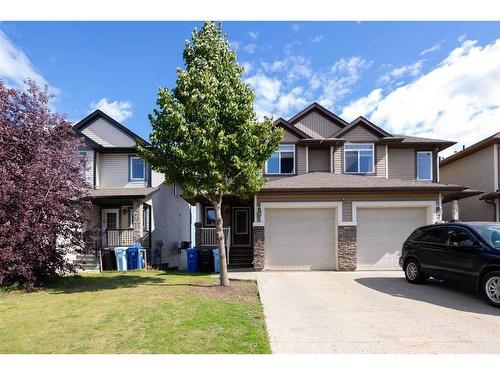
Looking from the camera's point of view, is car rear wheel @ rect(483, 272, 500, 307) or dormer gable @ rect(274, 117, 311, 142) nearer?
car rear wheel @ rect(483, 272, 500, 307)

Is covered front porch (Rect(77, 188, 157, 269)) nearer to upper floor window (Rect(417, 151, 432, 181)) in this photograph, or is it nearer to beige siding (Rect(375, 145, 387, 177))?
beige siding (Rect(375, 145, 387, 177))

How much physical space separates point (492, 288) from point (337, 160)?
31.8ft

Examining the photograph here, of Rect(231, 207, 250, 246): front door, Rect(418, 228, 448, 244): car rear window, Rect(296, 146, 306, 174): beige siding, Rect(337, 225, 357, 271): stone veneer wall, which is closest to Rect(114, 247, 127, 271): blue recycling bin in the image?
Rect(231, 207, 250, 246): front door

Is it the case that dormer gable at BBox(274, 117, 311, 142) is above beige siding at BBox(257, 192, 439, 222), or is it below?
above

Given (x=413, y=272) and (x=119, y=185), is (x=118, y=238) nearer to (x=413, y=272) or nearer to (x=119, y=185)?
(x=119, y=185)

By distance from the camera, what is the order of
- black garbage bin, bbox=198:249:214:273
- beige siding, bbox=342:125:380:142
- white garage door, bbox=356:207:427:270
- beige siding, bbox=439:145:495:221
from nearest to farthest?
1. white garage door, bbox=356:207:427:270
2. black garbage bin, bbox=198:249:214:273
3. beige siding, bbox=342:125:380:142
4. beige siding, bbox=439:145:495:221

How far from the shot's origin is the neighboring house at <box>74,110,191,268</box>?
55.4ft

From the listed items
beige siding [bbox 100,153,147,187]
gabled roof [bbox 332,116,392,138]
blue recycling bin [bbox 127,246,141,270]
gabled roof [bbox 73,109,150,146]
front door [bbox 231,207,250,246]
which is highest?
gabled roof [bbox 73,109,150,146]

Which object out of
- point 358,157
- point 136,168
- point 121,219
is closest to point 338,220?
point 358,157

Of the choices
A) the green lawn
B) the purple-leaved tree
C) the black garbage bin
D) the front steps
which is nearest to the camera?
the green lawn

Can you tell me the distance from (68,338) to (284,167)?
12.2 metres

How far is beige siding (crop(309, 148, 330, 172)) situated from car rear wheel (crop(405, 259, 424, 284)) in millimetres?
7292

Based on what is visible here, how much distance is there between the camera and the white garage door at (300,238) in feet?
42.9

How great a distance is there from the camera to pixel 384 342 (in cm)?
516
